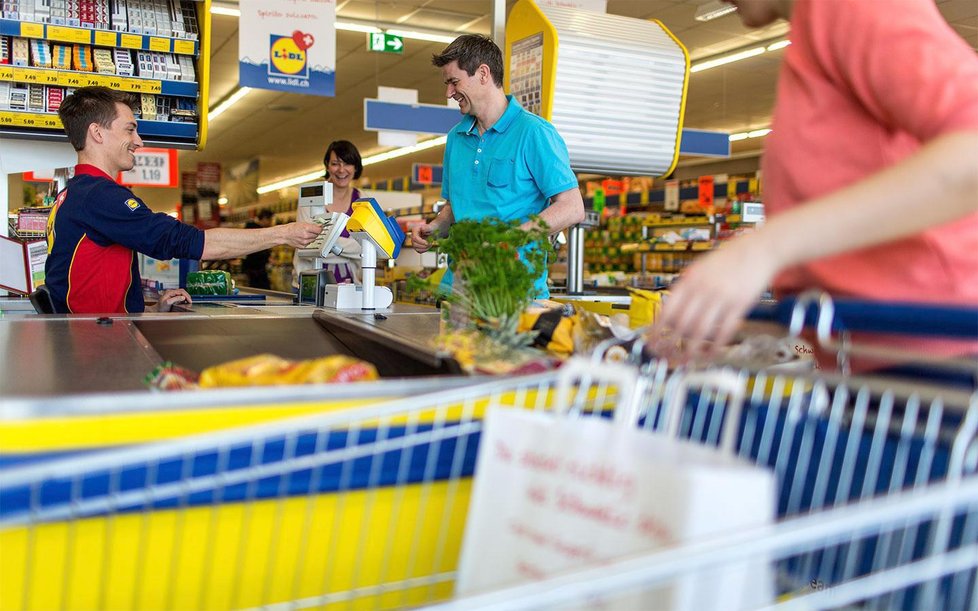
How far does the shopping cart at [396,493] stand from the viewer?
110 centimetres

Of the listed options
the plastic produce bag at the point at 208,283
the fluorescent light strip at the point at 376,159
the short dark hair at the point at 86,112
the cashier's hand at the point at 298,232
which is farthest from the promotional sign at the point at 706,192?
the short dark hair at the point at 86,112

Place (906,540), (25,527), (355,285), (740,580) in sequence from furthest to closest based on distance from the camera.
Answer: (355,285)
(25,527)
(906,540)
(740,580)

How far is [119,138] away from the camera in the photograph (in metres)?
3.86

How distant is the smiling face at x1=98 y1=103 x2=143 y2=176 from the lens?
383cm

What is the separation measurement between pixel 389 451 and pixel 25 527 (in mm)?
560

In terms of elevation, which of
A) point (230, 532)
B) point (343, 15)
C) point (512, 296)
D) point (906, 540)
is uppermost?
point (343, 15)

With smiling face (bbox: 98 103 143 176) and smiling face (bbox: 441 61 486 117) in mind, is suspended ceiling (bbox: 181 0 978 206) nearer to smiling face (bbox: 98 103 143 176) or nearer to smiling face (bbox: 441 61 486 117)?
smiling face (bbox: 441 61 486 117)

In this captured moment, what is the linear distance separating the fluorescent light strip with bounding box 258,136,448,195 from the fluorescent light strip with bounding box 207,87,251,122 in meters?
3.09

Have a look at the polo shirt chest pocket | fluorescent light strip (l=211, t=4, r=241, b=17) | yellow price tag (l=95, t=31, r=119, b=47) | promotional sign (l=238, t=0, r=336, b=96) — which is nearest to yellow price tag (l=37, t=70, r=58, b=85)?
yellow price tag (l=95, t=31, r=119, b=47)

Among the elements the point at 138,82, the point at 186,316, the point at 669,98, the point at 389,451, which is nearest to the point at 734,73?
the point at 669,98

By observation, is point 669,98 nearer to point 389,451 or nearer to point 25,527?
point 389,451

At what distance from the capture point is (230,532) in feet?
4.70

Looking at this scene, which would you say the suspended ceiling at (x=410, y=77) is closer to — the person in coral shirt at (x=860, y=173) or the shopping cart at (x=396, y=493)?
the person in coral shirt at (x=860, y=173)

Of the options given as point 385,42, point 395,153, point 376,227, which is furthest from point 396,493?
point 395,153
